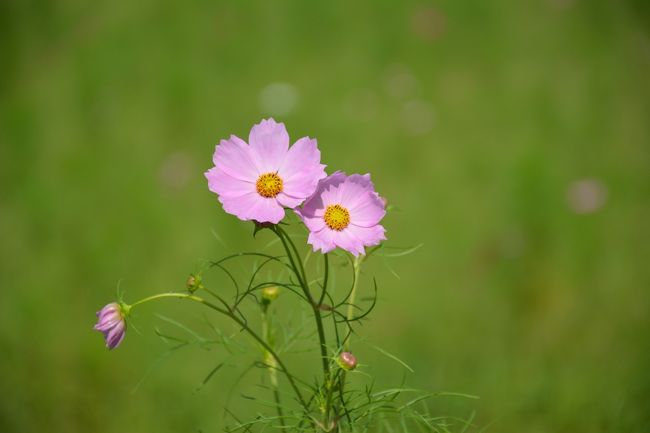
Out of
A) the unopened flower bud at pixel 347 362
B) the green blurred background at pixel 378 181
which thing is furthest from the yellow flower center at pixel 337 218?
the green blurred background at pixel 378 181

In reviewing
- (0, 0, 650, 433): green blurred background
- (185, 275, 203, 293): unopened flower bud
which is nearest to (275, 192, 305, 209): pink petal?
(185, 275, 203, 293): unopened flower bud

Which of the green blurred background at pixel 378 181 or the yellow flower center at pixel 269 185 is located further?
the green blurred background at pixel 378 181

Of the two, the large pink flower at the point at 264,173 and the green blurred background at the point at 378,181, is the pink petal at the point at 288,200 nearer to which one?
the large pink flower at the point at 264,173

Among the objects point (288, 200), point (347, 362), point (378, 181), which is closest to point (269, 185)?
point (288, 200)

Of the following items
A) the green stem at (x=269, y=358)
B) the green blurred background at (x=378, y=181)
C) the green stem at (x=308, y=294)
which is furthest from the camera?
the green blurred background at (x=378, y=181)

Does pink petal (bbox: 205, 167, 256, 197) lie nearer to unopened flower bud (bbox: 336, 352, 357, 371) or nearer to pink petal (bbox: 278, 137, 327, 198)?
pink petal (bbox: 278, 137, 327, 198)

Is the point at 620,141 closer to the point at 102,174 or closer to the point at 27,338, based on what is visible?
the point at 102,174
